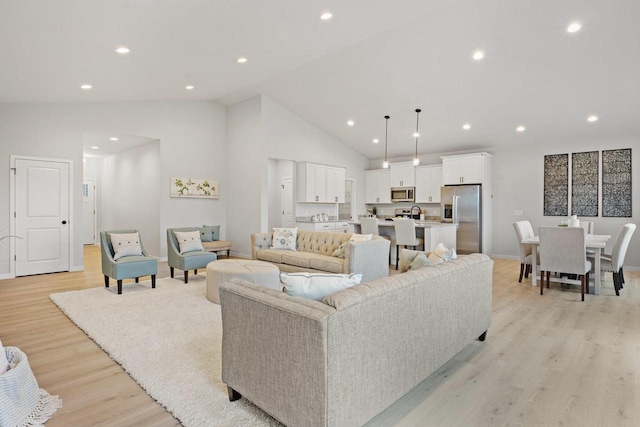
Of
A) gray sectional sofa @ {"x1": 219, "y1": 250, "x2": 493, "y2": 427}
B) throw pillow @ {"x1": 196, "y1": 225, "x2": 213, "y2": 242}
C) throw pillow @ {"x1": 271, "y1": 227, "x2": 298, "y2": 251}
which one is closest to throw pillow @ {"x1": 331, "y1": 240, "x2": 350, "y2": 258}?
throw pillow @ {"x1": 271, "y1": 227, "x2": 298, "y2": 251}

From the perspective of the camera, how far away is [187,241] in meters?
5.67

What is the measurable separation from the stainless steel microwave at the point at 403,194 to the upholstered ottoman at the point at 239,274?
562 cm

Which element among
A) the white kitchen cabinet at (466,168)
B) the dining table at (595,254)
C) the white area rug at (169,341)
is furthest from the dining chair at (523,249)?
the white area rug at (169,341)

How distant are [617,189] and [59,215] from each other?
1029cm

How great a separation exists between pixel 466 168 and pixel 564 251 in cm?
369

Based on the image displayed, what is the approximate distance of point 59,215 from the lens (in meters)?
6.32

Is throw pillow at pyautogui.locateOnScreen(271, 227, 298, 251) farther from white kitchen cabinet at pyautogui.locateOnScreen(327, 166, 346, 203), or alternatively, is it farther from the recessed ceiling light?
the recessed ceiling light

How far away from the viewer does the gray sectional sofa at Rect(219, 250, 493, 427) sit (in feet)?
5.32

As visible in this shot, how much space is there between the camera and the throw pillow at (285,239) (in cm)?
586

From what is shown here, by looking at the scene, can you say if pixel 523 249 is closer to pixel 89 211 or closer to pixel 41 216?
pixel 41 216

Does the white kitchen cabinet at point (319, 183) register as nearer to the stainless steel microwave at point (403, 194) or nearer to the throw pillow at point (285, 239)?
the stainless steel microwave at point (403, 194)

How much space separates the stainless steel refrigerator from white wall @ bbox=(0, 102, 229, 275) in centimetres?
532

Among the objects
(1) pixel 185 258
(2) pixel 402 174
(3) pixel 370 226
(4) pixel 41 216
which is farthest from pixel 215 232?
(2) pixel 402 174

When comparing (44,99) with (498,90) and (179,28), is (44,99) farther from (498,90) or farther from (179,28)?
(498,90)
